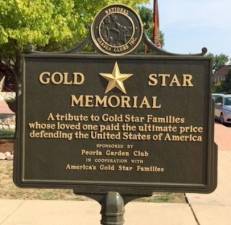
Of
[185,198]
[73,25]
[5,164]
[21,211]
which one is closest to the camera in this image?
[21,211]

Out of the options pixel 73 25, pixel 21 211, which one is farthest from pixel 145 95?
pixel 73 25

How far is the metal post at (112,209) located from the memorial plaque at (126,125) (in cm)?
12

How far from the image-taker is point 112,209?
16.3ft

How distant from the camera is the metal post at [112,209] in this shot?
4.94 metres

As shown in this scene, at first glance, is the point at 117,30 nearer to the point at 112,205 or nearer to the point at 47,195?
the point at 112,205

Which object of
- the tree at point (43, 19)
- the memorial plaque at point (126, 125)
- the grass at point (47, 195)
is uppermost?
the tree at point (43, 19)

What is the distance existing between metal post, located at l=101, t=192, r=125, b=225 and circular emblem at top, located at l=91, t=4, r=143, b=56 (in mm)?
1117

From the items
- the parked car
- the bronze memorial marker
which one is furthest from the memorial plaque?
the parked car

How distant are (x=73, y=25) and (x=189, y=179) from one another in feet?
34.4

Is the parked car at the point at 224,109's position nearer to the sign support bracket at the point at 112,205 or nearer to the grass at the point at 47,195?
the grass at the point at 47,195

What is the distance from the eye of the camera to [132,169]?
4863mm

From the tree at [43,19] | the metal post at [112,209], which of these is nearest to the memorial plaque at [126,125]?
the metal post at [112,209]

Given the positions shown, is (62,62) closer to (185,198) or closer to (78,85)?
(78,85)

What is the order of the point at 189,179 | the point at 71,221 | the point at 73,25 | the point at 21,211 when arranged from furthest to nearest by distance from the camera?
the point at 73,25 → the point at 21,211 → the point at 71,221 → the point at 189,179
